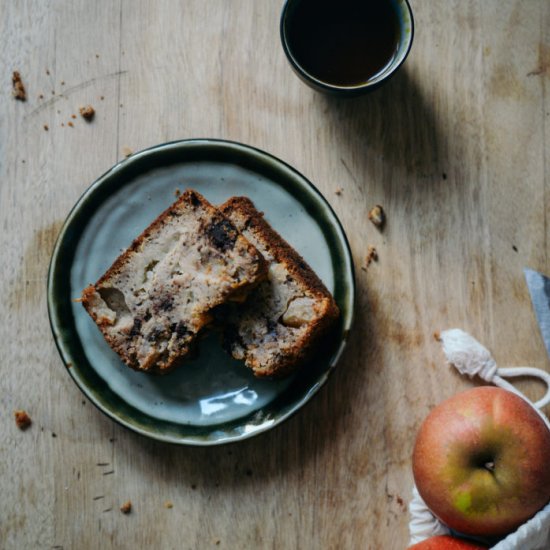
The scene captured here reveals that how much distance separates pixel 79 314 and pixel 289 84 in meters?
0.73

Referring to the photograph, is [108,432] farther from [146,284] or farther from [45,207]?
[45,207]

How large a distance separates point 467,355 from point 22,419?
1.03 meters

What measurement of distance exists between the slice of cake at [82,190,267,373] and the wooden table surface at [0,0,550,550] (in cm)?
22

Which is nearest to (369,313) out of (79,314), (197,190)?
(197,190)

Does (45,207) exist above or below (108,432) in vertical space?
above

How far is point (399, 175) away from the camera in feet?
5.35

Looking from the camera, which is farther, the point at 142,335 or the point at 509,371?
the point at 509,371

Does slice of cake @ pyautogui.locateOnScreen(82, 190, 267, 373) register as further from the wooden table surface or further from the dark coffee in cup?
the dark coffee in cup

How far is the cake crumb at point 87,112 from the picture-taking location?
1632 millimetres

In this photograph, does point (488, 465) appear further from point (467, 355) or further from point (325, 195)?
point (325, 195)

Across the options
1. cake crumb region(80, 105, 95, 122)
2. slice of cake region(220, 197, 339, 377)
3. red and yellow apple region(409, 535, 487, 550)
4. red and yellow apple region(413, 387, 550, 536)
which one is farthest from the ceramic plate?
red and yellow apple region(409, 535, 487, 550)

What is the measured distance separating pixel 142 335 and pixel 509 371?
84 centimetres

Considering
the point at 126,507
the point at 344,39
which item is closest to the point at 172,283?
the point at 126,507

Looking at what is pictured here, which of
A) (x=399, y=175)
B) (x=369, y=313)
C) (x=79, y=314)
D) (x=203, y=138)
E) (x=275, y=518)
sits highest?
(x=203, y=138)
